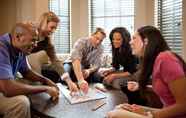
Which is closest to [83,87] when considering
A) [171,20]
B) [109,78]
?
[109,78]

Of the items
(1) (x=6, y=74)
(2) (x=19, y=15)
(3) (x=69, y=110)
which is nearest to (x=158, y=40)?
(3) (x=69, y=110)

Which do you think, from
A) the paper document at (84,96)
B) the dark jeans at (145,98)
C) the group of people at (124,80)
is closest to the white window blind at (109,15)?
the group of people at (124,80)

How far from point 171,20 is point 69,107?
2.74 metres

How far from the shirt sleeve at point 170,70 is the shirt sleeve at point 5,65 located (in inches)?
38.2

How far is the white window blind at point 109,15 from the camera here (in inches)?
199

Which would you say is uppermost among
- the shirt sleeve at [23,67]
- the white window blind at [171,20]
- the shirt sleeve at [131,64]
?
the white window blind at [171,20]

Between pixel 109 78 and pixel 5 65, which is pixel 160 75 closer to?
pixel 5 65

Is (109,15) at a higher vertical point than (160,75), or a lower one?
higher

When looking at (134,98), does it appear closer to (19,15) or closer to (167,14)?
(167,14)

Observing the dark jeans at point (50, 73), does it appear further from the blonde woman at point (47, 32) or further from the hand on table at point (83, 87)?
the hand on table at point (83, 87)

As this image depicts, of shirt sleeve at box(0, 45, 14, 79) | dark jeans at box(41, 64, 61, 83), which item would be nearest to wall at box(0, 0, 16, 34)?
dark jeans at box(41, 64, 61, 83)

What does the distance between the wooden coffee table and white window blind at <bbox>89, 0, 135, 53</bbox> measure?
9.07ft

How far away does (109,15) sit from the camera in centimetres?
516

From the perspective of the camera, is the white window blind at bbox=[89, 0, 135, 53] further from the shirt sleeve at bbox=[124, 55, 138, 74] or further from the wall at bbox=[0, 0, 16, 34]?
the shirt sleeve at bbox=[124, 55, 138, 74]
